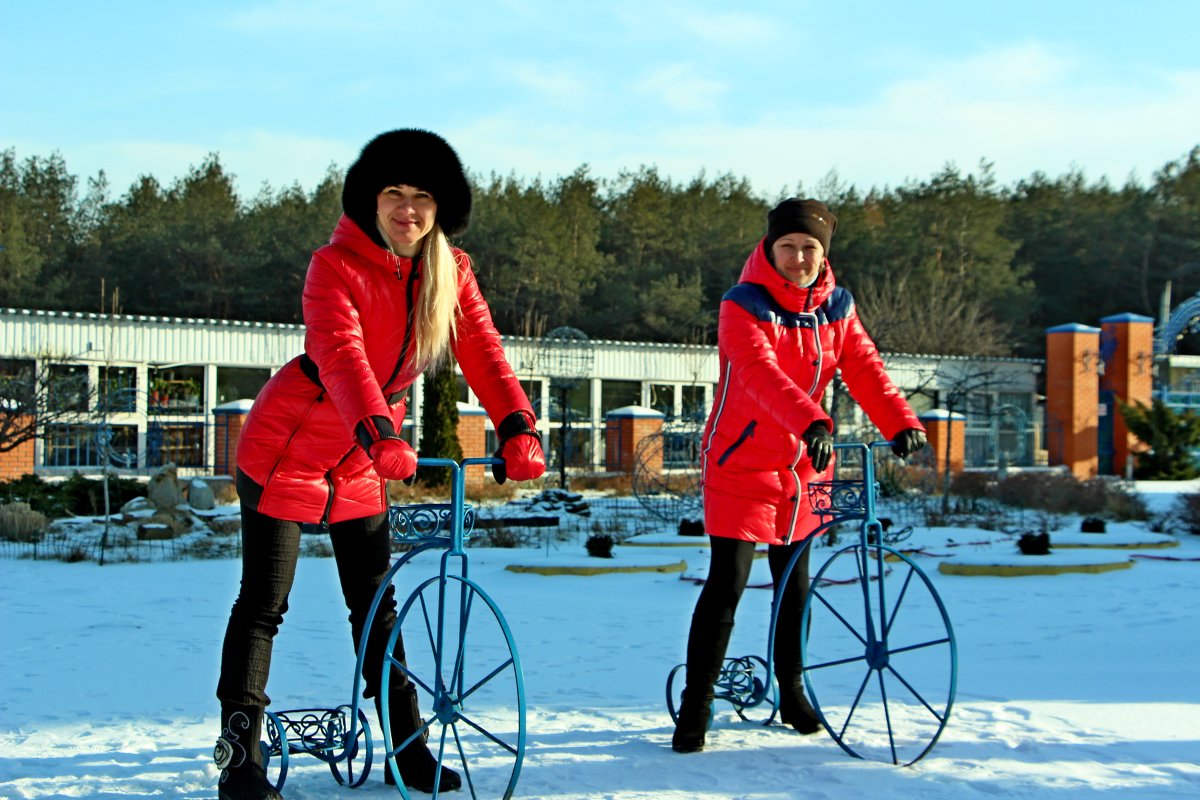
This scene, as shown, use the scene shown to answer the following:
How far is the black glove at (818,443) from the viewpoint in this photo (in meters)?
3.64

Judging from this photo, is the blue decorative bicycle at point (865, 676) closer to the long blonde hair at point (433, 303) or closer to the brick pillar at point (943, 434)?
the long blonde hair at point (433, 303)

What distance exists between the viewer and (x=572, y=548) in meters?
11.6

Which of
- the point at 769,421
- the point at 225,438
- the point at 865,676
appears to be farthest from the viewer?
the point at 225,438

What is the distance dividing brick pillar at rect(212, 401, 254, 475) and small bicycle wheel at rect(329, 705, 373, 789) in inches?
649

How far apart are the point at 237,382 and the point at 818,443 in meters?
23.9

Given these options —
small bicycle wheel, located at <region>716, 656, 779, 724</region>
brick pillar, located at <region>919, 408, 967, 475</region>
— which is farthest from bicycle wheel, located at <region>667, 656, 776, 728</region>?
brick pillar, located at <region>919, 408, 967, 475</region>

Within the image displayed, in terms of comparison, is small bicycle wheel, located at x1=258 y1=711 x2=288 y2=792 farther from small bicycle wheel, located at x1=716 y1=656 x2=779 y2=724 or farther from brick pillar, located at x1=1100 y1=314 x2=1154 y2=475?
brick pillar, located at x1=1100 y1=314 x2=1154 y2=475

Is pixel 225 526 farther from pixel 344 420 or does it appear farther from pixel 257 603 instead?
pixel 344 420

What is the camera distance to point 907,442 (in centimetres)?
391

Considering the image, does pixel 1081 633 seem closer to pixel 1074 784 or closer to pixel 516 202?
pixel 1074 784

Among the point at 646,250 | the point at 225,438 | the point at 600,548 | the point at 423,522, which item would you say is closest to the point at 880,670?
the point at 423,522

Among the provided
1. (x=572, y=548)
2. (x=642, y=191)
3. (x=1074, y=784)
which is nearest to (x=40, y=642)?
(x=1074, y=784)

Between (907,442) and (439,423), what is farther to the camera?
(439,423)

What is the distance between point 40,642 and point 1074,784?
15.2 feet
